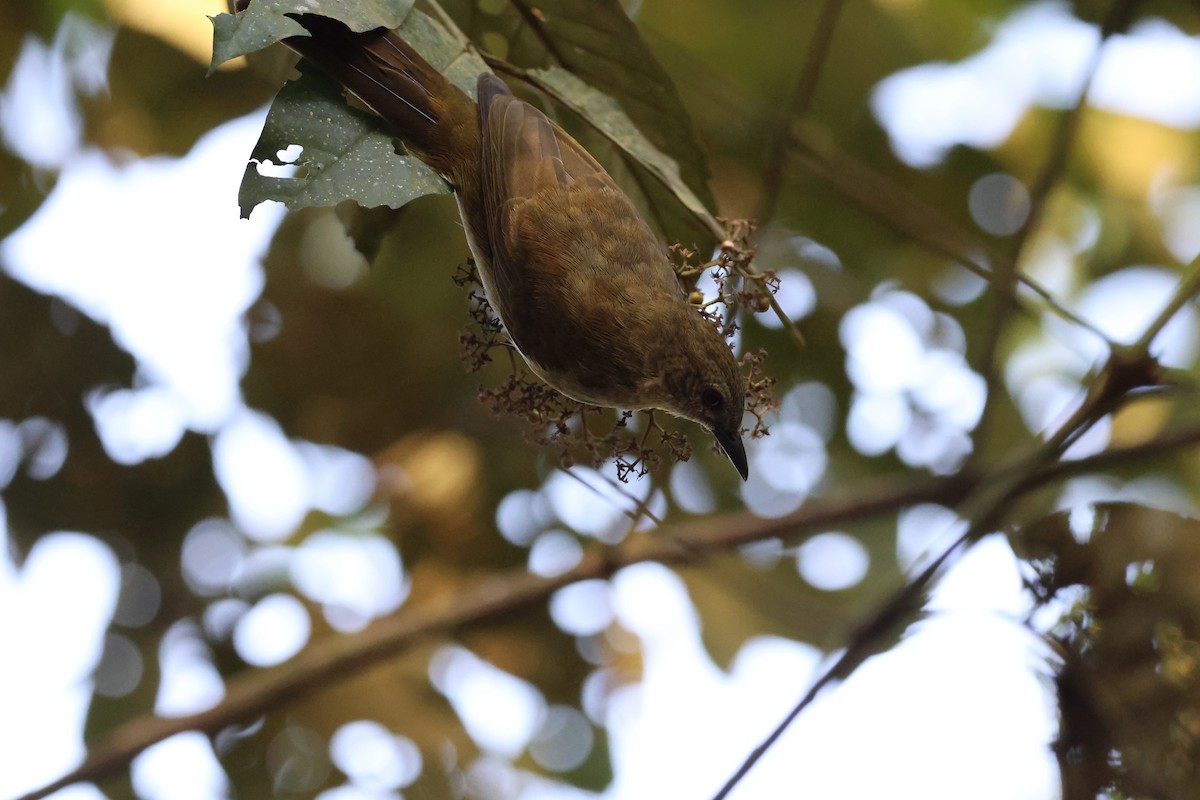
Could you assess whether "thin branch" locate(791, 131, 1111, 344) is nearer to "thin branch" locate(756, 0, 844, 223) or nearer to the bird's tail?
"thin branch" locate(756, 0, 844, 223)

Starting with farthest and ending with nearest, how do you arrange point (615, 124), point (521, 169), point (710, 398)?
point (710, 398) < point (521, 169) < point (615, 124)

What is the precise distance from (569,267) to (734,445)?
0.54 metres

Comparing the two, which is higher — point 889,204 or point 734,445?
point 889,204

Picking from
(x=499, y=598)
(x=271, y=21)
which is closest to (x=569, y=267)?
(x=271, y=21)

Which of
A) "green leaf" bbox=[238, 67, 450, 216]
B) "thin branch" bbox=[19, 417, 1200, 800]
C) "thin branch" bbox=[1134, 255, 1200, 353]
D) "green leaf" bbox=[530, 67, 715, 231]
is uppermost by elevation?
"thin branch" bbox=[1134, 255, 1200, 353]

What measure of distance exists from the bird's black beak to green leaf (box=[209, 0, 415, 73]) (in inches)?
42.7

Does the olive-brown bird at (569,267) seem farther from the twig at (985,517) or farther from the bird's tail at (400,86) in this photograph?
the twig at (985,517)

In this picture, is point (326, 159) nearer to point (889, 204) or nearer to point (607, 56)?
point (607, 56)

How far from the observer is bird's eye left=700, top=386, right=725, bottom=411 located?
2.14m

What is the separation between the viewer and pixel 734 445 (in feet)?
7.37

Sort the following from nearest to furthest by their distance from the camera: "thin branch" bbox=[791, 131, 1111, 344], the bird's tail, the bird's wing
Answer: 1. the bird's tail
2. the bird's wing
3. "thin branch" bbox=[791, 131, 1111, 344]

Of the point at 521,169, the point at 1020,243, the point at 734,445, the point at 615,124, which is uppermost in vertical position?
the point at 1020,243

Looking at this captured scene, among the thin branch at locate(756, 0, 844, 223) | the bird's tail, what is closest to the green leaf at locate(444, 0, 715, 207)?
the bird's tail

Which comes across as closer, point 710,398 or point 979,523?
point 710,398
